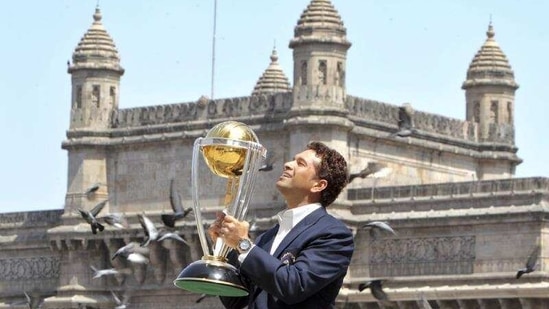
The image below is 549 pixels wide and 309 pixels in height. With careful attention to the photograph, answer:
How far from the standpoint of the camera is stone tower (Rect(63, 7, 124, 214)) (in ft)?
231

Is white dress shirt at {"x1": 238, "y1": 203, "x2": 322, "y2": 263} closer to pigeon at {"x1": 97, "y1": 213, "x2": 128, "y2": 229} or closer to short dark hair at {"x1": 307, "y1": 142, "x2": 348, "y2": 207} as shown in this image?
short dark hair at {"x1": 307, "y1": 142, "x2": 348, "y2": 207}

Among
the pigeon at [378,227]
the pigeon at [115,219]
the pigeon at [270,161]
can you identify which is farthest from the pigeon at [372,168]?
the pigeon at [115,219]

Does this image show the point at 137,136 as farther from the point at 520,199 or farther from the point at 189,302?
the point at 520,199

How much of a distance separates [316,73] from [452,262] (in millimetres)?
7485

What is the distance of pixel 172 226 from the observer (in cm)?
6262

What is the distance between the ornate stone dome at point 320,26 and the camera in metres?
63.6

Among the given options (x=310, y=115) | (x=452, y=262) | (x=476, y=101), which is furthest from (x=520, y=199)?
(x=476, y=101)

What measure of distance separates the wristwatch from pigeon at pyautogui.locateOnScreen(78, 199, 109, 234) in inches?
2050

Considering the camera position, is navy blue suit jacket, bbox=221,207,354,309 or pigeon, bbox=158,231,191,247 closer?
navy blue suit jacket, bbox=221,207,354,309

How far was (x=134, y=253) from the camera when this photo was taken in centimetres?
6606

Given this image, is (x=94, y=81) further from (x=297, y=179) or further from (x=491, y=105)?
(x=297, y=179)

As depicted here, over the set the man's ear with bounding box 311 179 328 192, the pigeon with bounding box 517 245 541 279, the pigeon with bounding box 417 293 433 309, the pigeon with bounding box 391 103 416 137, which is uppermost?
the pigeon with bounding box 391 103 416 137

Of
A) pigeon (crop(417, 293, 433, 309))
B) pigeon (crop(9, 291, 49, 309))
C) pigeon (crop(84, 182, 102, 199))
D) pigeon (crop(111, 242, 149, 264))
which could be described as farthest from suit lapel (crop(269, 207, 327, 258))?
pigeon (crop(9, 291, 49, 309))

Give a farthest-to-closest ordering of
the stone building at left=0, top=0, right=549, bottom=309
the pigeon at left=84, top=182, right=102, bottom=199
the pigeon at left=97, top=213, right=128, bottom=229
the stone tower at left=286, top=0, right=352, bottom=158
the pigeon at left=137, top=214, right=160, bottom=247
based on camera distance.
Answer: the pigeon at left=84, top=182, right=102, bottom=199 → the stone tower at left=286, top=0, right=352, bottom=158 → the pigeon at left=97, top=213, right=128, bottom=229 → the pigeon at left=137, top=214, right=160, bottom=247 → the stone building at left=0, top=0, right=549, bottom=309
